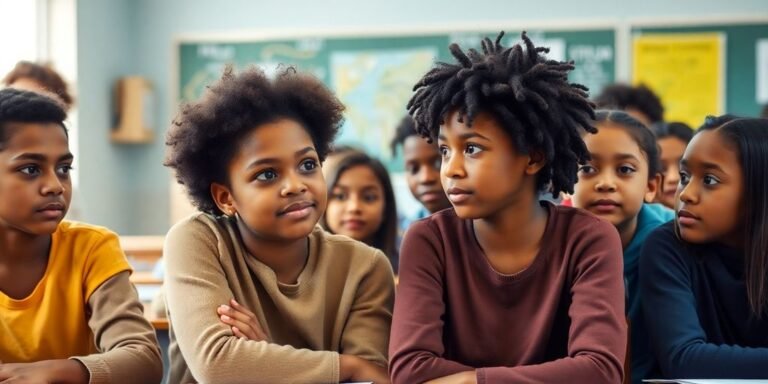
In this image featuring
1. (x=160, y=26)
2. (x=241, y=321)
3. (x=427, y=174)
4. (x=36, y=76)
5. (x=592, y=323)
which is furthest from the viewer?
(x=160, y=26)

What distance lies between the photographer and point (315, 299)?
182cm

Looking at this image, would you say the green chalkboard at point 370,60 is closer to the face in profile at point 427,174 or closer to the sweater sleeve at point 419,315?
the face in profile at point 427,174

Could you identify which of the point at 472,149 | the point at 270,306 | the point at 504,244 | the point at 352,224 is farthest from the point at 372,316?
the point at 352,224

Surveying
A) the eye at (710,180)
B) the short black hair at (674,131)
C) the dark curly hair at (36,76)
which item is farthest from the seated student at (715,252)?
the dark curly hair at (36,76)

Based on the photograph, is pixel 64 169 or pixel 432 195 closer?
pixel 64 169

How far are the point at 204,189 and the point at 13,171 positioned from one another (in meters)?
0.38

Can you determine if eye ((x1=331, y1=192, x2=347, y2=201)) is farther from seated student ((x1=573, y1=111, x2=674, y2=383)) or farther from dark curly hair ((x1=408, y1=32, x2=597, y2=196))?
dark curly hair ((x1=408, y1=32, x2=597, y2=196))

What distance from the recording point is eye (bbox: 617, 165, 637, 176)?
2160mm

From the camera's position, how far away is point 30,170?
177 cm

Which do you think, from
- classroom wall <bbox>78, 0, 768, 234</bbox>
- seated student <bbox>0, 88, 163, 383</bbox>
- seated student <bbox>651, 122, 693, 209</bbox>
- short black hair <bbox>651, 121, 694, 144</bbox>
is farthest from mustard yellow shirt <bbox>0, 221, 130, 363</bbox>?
classroom wall <bbox>78, 0, 768, 234</bbox>

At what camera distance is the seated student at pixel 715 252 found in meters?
1.76

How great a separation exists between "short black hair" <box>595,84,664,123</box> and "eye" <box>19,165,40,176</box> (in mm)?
2838

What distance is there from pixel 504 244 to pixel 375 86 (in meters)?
4.45

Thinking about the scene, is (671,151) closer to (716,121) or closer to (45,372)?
(716,121)
